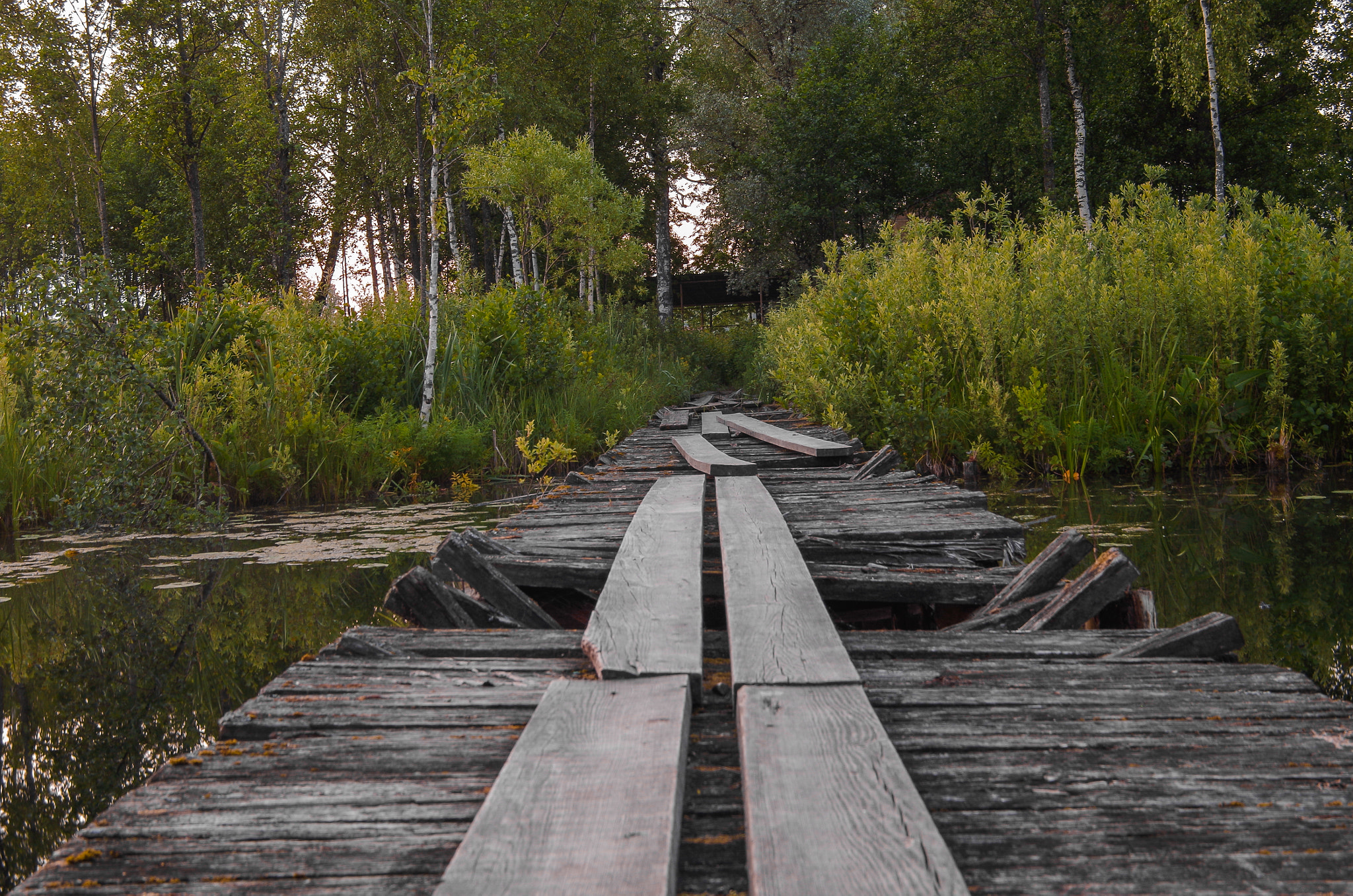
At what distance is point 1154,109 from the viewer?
23359mm

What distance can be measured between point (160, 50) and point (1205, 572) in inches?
822

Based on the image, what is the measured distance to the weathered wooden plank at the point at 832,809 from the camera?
0.96 metres

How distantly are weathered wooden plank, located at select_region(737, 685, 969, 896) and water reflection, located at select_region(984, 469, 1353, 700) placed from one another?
5.38 ft

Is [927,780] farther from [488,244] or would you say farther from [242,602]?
[488,244]

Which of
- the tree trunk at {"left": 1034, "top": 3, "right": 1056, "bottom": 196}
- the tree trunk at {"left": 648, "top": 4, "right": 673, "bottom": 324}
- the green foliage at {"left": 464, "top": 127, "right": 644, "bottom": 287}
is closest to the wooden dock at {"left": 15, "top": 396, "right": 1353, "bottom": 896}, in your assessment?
the green foliage at {"left": 464, "top": 127, "right": 644, "bottom": 287}

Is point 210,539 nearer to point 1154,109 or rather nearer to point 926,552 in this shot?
point 926,552

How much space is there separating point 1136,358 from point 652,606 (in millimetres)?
5453

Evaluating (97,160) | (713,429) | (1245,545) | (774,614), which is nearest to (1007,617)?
(774,614)

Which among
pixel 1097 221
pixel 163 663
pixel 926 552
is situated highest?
pixel 1097 221

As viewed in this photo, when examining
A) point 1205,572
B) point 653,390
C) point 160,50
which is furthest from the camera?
point 160,50

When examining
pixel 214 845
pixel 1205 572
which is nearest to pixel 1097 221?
pixel 1205 572

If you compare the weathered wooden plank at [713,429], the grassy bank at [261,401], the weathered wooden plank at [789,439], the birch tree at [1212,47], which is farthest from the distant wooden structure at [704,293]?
the weathered wooden plank at [789,439]

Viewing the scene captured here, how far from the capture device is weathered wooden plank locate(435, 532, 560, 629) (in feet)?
7.79

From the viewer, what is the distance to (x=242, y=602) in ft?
11.1
